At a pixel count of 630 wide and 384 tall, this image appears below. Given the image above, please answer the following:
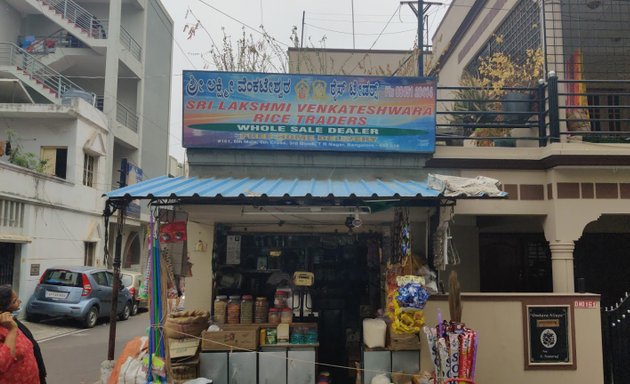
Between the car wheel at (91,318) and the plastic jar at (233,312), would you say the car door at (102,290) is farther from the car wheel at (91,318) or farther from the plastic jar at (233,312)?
the plastic jar at (233,312)

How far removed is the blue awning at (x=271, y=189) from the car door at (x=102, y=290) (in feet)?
31.3

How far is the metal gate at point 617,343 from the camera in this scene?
22.0 ft

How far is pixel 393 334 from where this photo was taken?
6.45 meters

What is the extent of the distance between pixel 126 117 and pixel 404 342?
23.2 meters

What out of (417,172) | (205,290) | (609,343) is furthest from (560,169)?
(205,290)

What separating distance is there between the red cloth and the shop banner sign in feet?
12.5

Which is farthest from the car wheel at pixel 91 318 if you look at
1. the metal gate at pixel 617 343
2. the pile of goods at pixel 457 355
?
the metal gate at pixel 617 343

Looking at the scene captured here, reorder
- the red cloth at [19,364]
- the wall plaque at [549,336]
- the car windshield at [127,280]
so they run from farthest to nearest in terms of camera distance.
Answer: the car windshield at [127,280] < the wall plaque at [549,336] < the red cloth at [19,364]

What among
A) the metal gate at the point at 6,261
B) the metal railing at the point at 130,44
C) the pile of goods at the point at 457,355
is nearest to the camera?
the pile of goods at the point at 457,355

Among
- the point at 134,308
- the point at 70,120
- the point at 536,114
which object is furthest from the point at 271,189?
the point at 70,120

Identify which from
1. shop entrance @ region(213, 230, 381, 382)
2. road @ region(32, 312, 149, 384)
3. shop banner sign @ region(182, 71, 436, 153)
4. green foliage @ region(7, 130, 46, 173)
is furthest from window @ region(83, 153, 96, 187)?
shop banner sign @ region(182, 71, 436, 153)

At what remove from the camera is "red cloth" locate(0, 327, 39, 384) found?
4168 millimetres

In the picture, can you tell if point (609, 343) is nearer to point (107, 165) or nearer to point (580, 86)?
point (580, 86)

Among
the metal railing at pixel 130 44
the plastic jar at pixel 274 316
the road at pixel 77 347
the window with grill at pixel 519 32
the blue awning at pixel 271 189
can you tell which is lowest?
the road at pixel 77 347
